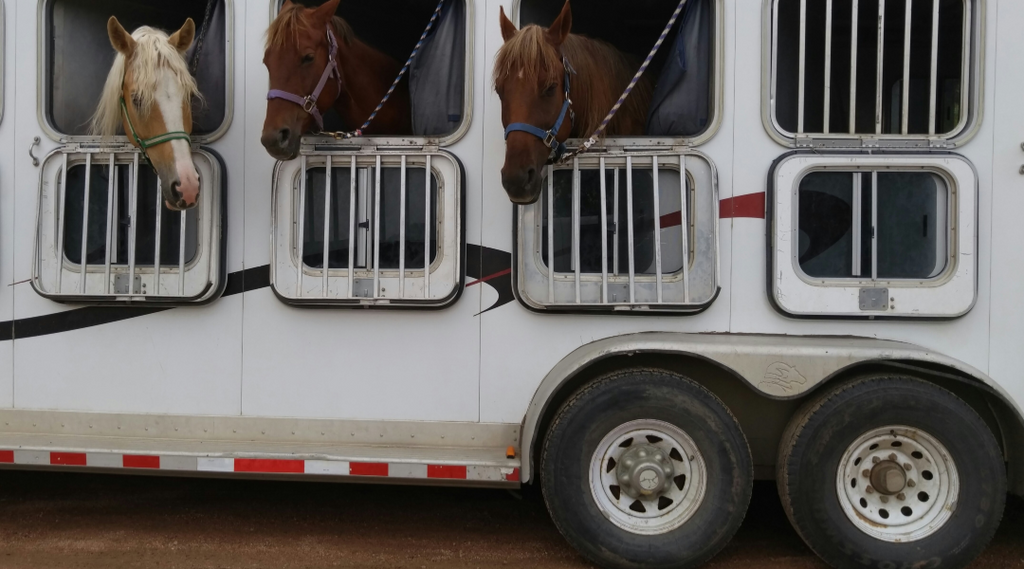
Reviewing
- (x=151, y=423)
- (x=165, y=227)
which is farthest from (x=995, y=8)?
(x=151, y=423)

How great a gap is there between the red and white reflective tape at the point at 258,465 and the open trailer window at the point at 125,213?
0.73 m

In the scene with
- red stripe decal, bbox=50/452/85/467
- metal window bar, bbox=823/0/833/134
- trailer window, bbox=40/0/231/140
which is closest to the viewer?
metal window bar, bbox=823/0/833/134

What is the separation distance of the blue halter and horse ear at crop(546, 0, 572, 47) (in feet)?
0.41

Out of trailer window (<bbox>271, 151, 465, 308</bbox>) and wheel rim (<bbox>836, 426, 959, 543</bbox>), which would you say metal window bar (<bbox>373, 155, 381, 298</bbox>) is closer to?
trailer window (<bbox>271, 151, 465, 308</bbox>)

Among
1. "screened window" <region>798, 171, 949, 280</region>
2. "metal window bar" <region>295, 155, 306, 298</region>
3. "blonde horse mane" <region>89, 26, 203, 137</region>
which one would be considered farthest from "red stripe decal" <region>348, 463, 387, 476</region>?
"screened window" <region>798, 171, 949, 280</region>

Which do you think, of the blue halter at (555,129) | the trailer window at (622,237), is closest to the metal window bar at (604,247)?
the trailer window at (622,237)

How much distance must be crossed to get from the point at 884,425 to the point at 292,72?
9.98ft

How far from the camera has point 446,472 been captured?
3512 mm

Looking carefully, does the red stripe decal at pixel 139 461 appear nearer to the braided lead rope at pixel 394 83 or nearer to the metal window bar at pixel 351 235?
the metal window bar at pixel 351 235

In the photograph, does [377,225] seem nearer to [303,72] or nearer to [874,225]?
[303,72]

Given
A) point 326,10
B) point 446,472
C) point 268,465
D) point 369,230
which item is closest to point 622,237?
point 369,230

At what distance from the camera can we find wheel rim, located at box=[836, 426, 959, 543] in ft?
A: 11.2

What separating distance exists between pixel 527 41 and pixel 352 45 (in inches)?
44.9

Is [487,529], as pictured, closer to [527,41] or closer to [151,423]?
[151,423]
